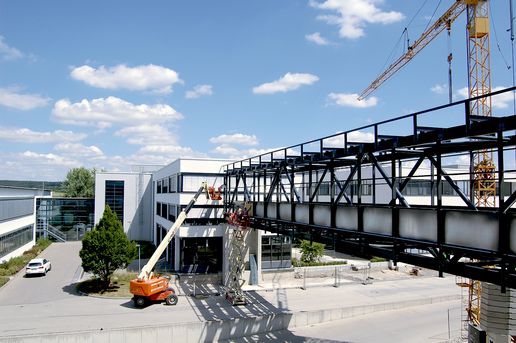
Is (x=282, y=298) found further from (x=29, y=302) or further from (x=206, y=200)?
Answer: (x=29, y=302)

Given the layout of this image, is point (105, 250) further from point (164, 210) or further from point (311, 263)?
point (311, 263)

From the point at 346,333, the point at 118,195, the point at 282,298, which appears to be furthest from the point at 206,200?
the point at 118,195

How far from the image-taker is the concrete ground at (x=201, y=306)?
64.7 ft

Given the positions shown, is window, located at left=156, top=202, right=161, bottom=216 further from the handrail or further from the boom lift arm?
the boom lift arm

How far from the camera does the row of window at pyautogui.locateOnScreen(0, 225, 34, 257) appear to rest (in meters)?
33.7

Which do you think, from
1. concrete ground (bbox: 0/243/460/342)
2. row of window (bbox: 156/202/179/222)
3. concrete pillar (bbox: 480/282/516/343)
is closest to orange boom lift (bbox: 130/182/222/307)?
concrete ground (bbox: 0/243/460/342)

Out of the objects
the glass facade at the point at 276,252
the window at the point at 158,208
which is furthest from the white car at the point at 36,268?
the glass facade at the point at 276,252

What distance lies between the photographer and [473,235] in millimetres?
8914

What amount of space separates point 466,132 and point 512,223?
7.62 feet

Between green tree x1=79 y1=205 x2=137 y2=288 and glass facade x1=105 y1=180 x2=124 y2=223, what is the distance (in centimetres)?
2312

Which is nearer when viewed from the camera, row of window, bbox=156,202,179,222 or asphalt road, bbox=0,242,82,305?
asphalt road, bbox=0,242,82,305

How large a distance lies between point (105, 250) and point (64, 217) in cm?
2843

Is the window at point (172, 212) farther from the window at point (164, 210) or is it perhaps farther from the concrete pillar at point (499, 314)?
the concrete pillar at point (499, 314)

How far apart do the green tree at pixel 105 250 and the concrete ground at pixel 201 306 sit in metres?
1.91
